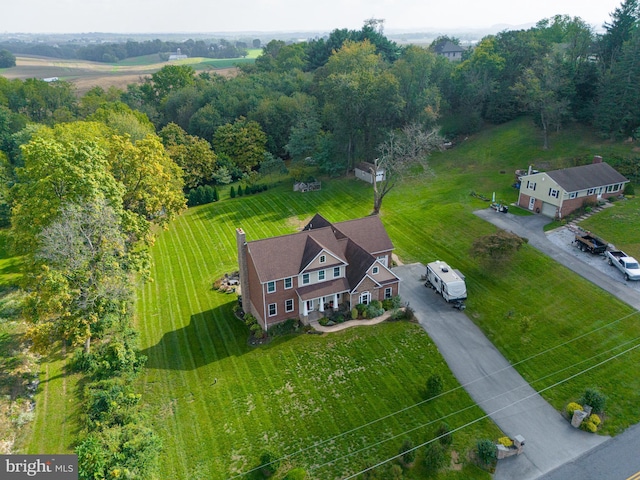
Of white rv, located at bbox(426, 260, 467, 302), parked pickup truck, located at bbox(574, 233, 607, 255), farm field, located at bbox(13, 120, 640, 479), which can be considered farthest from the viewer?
parked pickup truck, located at bbox(574, 233, 607, 255)

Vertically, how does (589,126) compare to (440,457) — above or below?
above

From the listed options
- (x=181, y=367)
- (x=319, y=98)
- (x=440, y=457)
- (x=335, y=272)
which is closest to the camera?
(x=440, y=457)

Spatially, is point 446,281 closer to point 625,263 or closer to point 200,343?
point 625,263

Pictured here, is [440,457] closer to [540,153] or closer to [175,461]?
[175,461]

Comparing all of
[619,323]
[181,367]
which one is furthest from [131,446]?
[619,323]

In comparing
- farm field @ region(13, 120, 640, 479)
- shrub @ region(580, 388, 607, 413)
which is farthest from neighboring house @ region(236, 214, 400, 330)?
shrub @ region(580, 388, 607, 413)

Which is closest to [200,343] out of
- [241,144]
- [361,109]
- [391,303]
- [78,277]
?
[78,277]

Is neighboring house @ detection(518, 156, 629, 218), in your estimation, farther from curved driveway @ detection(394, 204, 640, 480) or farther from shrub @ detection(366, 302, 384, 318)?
shrub @ detection(366, 302, 384, 318)
